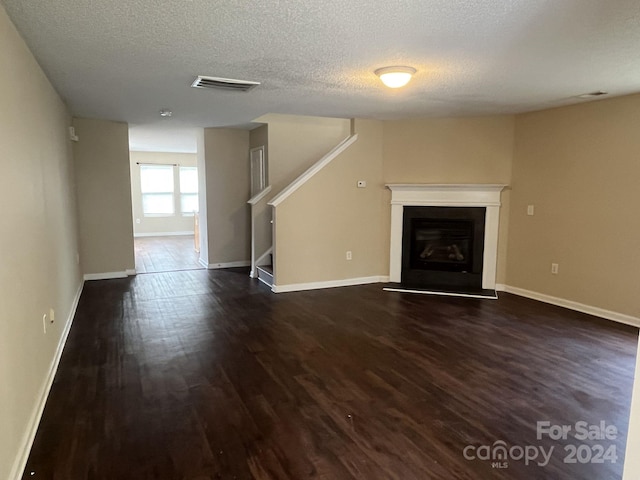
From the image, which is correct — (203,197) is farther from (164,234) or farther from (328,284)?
(164,234)

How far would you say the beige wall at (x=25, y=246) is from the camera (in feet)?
6.38

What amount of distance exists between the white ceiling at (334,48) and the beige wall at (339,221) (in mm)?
1300

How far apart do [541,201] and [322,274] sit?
288 centimetres

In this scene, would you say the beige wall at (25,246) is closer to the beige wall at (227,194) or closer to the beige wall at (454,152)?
the beige wall at (227,194)

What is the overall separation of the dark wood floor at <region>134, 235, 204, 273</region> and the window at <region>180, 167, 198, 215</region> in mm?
961

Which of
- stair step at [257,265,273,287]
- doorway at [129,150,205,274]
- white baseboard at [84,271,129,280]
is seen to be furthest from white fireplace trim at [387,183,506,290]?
doorway at [129,150,205,274]

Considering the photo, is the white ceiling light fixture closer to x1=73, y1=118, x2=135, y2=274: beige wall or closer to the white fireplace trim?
the white fireplace trim

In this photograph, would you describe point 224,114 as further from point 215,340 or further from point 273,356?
point 273,356

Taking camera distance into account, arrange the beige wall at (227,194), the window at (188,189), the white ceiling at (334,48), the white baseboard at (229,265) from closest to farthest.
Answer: the white ceiling at (334,48)
the beige wall at (227,194)
the white baseboard at (229,265)
the window at (188,189)

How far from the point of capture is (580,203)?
15.1ft

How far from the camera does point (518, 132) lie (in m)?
5.30

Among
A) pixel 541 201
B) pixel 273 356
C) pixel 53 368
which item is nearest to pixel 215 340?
pixel 273 356

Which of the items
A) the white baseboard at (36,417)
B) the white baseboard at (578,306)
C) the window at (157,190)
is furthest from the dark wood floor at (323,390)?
the window at (157,190)

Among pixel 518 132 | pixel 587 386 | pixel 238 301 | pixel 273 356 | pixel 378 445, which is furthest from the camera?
pixel 518 132
